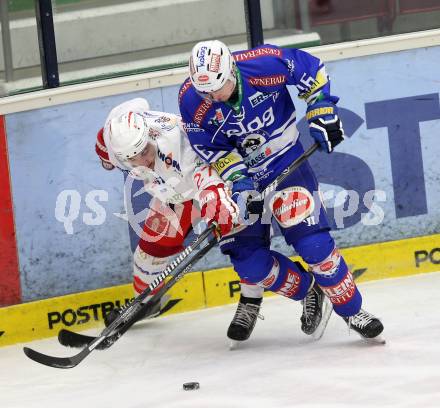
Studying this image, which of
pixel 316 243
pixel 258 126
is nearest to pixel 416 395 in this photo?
pixel 316 243

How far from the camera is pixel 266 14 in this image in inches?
203

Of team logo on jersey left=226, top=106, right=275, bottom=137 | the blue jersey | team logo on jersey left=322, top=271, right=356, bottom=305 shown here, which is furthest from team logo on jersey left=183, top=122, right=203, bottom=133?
team logo on jersey left=322, top=271, right=356, bottom=305

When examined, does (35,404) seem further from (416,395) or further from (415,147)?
(415,147)

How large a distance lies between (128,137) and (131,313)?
64 centimetres

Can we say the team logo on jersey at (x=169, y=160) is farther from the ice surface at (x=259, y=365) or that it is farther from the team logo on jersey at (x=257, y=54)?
the ice surface at (x=259, y=365)

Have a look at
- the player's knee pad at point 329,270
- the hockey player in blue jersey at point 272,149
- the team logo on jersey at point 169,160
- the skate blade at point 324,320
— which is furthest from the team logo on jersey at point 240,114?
the skate blade at point 324,320

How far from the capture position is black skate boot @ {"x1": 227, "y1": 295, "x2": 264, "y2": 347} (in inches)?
173

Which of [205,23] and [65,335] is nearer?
[65,335]

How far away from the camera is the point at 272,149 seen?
13.9 ft

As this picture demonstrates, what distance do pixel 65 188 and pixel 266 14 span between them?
46.8 inches

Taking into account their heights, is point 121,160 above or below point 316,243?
above

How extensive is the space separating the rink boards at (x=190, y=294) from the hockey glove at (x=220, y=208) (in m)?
0.99

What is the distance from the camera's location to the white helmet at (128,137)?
13.5ft

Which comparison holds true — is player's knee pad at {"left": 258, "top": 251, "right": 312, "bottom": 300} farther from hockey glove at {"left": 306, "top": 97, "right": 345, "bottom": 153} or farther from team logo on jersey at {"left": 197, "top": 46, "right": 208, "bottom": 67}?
team logo on jersey at {"left": 197, "top": 46, "right": 208, "bottom": 67}
